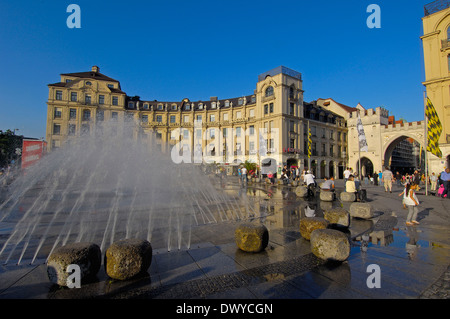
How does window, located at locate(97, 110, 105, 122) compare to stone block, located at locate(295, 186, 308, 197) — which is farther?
window, located at locate(97, 110, 105, 122)

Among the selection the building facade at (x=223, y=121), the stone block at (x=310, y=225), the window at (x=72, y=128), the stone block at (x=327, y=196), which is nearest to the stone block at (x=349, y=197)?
the stone block at (x=327, y=196)

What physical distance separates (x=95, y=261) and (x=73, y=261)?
0.35 meters

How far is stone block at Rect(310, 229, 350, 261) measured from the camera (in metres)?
4.59

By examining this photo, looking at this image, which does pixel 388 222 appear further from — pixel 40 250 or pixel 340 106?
pixel 340 106

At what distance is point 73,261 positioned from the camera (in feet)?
12.1

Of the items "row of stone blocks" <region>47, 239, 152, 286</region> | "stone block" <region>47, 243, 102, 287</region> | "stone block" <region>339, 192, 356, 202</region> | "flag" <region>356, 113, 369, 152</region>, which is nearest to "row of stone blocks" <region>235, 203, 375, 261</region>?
"row of stone blocks" <region>47, 239, 152, 286</region>

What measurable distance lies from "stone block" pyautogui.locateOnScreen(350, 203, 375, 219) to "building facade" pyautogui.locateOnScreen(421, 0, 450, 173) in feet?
75.5

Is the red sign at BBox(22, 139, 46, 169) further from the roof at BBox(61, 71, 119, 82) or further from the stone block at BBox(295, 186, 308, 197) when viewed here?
Result: the roof at BBox(61, 71, 119, 82)

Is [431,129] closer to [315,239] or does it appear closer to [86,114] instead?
[315,239]

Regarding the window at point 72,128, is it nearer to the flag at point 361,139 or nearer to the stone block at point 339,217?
the flag at point 361,139

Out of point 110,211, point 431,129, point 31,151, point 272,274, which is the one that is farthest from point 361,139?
point 31,151
